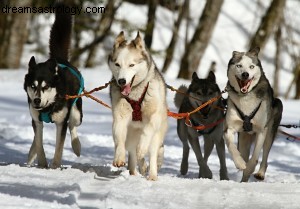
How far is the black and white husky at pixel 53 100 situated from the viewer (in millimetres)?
6105

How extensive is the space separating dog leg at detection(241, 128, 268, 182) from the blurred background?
31.1ft

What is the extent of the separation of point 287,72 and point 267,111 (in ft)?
78.2

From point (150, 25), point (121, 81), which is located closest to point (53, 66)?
point (121, 81)

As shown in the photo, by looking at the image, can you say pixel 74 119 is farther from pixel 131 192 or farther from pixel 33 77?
A: pixel 131 192

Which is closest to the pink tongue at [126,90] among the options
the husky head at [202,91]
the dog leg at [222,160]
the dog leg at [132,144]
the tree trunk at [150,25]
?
the dog leg at [132,144]

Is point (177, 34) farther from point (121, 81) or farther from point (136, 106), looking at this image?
point (121, 81)

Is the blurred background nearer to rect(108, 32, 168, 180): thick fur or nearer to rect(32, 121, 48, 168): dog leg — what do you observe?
rect(32, 121, 48, 168): dog leg

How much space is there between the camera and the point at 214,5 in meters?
15.4

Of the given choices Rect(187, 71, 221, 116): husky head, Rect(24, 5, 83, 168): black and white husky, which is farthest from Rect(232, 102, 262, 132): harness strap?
Rect(24, 5, 83, 168): black and white husky

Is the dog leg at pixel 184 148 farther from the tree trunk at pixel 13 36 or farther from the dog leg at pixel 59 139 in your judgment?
the tree trunk at pixel 13 36

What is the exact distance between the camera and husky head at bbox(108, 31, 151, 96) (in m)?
5.39

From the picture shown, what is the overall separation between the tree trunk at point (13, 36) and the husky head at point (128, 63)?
13160mm

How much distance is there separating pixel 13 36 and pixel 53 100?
12975mm

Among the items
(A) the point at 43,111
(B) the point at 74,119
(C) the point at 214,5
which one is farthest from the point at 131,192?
(C) the point at 214,5
